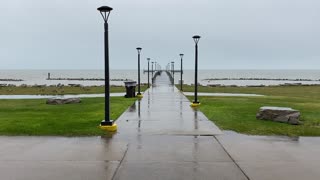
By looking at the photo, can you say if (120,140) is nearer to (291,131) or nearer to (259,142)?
(259,142)

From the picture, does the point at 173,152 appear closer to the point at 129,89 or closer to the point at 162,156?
the point at 162,156

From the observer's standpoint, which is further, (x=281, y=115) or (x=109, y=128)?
(x=281, y=115)

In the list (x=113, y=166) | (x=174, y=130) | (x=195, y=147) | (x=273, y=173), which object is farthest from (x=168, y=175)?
(x=174, y=130)

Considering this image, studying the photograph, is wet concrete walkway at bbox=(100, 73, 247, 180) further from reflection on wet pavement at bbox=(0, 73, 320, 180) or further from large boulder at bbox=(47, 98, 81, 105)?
large boulder at bbox=(47, 98, 81, 105)

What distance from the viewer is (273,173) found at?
7.00 m

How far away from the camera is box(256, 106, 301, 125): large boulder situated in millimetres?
13227

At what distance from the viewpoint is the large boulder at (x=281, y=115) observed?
1323cm

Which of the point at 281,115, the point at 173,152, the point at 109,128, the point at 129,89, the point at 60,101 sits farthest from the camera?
the point at 129,89

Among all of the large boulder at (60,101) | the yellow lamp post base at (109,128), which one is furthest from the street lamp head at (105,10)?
the large boulder at (60,101)

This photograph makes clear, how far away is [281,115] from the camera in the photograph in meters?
13.5

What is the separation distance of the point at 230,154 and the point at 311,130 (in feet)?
14.8

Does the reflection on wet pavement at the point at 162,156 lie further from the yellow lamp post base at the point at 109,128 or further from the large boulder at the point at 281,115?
the large boulder at the point at 281,115

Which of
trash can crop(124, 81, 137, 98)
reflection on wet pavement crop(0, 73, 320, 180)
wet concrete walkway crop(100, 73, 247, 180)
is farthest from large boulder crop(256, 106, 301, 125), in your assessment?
trash can crop(124, 81, 137, 98)

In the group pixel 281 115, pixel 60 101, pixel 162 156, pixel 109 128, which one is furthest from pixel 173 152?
pixel 60 101
